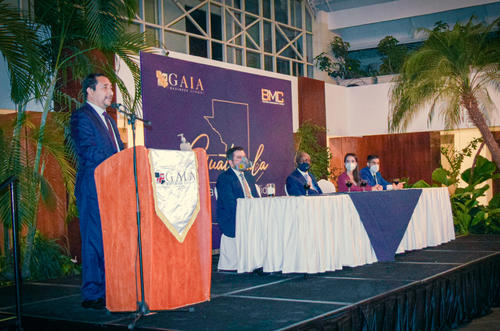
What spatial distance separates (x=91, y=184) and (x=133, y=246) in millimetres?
526

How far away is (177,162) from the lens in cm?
317

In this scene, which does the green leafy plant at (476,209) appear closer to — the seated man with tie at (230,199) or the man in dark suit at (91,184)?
the seated man with tie at (230,199)

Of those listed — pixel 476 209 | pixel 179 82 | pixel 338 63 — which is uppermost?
pixel 338 63

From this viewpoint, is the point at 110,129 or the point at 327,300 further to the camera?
the point at 327,300

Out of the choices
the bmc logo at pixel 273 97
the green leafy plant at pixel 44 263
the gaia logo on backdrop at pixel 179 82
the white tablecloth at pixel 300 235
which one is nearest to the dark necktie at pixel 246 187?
the white tablecloth at pixel 300 235

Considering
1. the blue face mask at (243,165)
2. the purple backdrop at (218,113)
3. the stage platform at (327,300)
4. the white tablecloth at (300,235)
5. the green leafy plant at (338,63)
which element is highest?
the green leafy plant at (338,63)

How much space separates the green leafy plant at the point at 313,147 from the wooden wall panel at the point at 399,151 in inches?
45.1

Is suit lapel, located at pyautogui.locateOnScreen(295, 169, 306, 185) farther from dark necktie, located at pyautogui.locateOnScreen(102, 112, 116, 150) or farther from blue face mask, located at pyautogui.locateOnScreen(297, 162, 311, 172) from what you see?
dark necktie, located at pyautogui.locateOnScreen(102, 112, 116, 150)

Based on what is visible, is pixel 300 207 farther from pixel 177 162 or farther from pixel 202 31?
pixel 202 31

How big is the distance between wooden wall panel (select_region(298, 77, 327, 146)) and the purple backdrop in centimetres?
204

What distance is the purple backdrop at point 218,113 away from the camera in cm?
659

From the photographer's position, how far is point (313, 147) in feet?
35.9

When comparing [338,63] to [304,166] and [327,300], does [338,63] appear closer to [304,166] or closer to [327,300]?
[304,166]

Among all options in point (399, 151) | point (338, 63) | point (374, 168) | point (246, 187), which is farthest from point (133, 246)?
point (338, 63)
